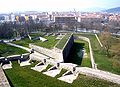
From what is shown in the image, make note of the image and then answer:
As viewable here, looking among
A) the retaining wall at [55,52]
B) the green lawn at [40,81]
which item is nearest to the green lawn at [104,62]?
the green lawn at [40,81]

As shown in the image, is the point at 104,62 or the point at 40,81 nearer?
the point at 40,81

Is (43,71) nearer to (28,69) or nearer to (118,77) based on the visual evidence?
(28,69)

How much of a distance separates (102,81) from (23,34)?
31.5 metres

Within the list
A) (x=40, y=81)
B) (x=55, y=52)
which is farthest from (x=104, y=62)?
(x=40, y=81)

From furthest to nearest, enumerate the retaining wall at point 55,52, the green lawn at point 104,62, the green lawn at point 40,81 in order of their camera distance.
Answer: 1. the retaining wall at point 55,52
2. the green lawn at point 104,62
3. the green lawn at point 40,81

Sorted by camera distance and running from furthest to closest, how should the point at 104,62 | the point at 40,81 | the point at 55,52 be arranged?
the point at 55,52, the point at 104,62, the point at 40,81

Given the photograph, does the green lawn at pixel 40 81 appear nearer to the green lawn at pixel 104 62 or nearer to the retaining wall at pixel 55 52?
the green lawn at pixel 104 62

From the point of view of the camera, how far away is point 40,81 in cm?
1678

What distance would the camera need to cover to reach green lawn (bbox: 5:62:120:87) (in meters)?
15.4

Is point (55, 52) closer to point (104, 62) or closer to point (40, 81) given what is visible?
point (104, 62)

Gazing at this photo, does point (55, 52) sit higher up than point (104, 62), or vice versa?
point (55, 52)

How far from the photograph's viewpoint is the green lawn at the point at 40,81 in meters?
15.4

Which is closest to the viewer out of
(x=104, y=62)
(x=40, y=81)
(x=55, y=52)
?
(x=40, y=81)

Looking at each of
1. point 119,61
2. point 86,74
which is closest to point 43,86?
point 86,74
